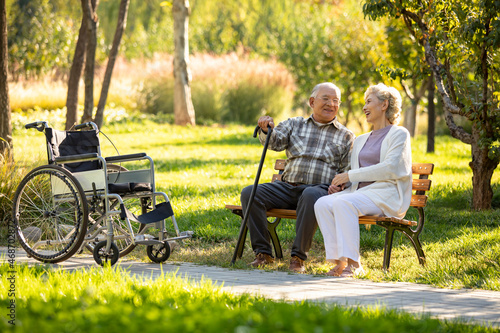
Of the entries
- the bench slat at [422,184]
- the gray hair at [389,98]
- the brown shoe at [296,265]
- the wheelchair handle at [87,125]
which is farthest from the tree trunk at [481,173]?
the wheelchair handle at [87,125]

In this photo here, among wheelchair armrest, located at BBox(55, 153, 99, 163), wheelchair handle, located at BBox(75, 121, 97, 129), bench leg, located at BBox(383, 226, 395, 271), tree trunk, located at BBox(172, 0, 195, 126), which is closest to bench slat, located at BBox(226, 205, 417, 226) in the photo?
bench leg, located at BBox(383, 226, 395, 271)

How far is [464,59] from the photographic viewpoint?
22.8ft

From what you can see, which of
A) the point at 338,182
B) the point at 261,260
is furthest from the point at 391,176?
the point at 261,260

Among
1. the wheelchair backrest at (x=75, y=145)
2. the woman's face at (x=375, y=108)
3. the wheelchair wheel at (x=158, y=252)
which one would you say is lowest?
the wheelchair wheel at (x=158, y=252)

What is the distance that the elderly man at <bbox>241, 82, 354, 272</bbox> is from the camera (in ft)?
16.9

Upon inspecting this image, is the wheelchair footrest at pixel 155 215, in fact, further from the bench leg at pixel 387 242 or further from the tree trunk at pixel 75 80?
the tree trunk at pixel 75 80

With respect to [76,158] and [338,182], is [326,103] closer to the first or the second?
[338,182]

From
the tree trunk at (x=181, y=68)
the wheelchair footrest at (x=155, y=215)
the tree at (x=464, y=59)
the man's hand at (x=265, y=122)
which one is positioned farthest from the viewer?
the tree trunk at (x=181, y=68)

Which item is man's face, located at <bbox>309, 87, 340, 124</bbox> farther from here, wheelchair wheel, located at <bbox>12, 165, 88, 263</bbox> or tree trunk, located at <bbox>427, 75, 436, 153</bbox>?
tree trunk, located at <bbox>427, 75, 436, 153</bbox>

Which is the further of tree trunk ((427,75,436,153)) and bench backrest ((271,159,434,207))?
tree trunk ((427,75,436,153))

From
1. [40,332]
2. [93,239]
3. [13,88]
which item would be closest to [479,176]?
[93,239]

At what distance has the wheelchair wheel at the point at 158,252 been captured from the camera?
4.93 meters

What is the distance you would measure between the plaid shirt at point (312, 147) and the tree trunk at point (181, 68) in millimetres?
11508

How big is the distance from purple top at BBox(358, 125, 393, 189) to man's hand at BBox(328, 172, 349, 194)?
196mm
